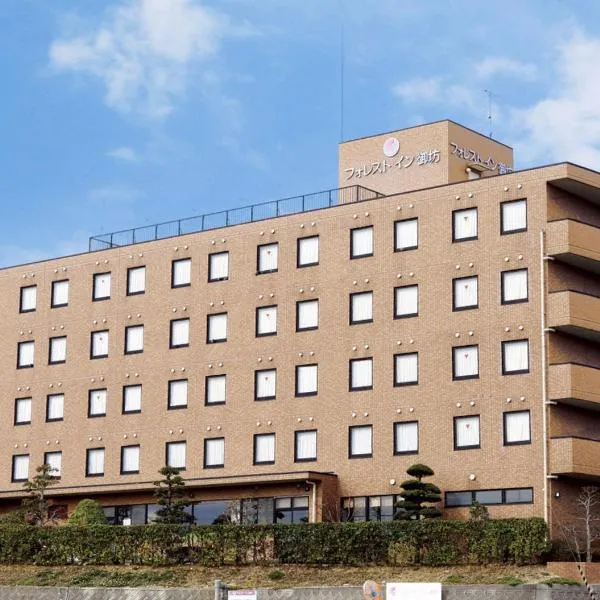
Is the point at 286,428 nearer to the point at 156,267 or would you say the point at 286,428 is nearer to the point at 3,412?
the point at 156,267

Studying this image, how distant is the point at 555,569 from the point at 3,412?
109 ft

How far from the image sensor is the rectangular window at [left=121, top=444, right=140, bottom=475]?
221ft

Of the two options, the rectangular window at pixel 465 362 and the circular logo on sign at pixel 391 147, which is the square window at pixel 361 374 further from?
the circular logo on sign at pixel 391 147

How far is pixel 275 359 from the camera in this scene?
64.2 m

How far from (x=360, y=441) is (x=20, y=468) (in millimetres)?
19631

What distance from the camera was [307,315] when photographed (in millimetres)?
63844

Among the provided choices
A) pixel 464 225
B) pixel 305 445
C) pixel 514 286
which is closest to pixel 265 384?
pixel 305 445

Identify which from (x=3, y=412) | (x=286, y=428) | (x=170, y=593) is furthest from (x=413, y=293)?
(x=3, y=412)

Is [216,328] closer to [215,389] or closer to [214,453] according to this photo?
[215,389]

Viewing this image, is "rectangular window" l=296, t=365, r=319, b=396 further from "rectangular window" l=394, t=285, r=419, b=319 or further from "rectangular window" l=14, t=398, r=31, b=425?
"rectangular window" l=14, t=398, r=31, b=425

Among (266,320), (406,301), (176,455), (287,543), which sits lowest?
(287,543)

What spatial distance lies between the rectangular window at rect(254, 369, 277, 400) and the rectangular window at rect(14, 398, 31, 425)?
13.9 metres

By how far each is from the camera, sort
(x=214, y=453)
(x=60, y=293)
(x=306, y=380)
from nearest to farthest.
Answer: (x=306, y=380), (x=214, y=453), (x=60, y=293)

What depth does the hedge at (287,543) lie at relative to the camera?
52.2 meters
